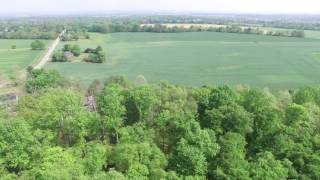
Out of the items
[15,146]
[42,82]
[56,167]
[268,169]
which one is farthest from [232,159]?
[42,82]

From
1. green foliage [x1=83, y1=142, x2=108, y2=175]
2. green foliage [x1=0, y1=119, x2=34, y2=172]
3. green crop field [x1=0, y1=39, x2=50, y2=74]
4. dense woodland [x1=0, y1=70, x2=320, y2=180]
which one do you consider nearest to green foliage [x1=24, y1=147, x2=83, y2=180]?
dense woodland [x1=0, y1=70, x2=320, y2=180]

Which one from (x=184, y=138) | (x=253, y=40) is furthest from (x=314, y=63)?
(x=184, y=138)

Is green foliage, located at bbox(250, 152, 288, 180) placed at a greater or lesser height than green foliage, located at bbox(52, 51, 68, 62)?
lesser

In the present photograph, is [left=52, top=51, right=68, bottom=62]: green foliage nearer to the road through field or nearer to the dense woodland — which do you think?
the road through field

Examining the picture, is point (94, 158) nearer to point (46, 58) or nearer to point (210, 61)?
point (210, 61)

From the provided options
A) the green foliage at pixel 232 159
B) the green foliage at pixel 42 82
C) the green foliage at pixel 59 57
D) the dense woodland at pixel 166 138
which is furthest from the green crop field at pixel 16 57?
the green foliage at pixel 232 159

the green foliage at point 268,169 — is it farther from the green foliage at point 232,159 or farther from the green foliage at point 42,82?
the green foliage at point 42,82
